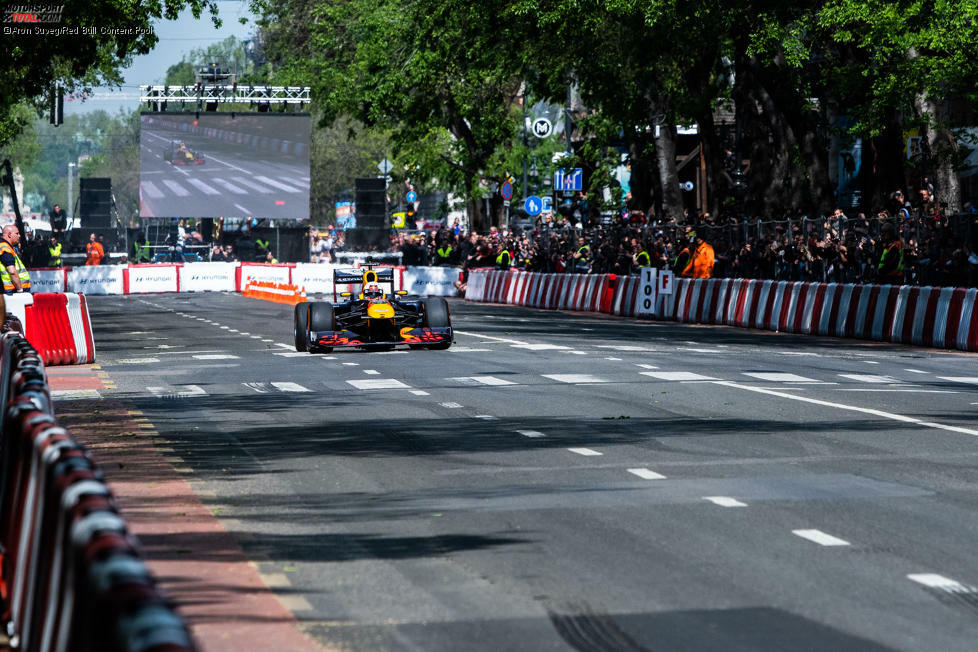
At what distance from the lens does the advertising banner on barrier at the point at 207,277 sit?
59156mm

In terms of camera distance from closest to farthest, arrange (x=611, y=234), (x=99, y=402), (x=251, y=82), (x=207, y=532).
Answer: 1. (x=207, y=532)
2. (x=99, y=402)
3. (x=611, y=234)
4. (x=251, y=82)

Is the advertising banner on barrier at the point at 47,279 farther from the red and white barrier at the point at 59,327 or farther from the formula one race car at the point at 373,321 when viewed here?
the red and white barrier at the point at 59,327

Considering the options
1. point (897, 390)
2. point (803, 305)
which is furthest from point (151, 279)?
point (897, 390)

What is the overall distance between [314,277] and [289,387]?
120 ft

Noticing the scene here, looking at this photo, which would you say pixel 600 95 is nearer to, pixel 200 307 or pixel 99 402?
pixel 200 307

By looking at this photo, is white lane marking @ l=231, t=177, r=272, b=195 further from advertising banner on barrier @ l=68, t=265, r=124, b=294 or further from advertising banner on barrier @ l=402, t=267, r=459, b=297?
advertising banner on barrier @ l=402, t=267, r=459, b=297

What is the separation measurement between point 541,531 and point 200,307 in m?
35.9

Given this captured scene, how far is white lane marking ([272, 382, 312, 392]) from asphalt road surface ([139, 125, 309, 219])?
4264 centimetres

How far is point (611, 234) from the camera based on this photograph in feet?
141

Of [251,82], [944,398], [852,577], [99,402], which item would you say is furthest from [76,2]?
[251,82]

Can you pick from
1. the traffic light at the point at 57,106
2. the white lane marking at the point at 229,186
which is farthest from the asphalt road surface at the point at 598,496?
the white lane marking at the point at 229,186

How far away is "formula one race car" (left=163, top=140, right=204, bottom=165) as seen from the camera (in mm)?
60469

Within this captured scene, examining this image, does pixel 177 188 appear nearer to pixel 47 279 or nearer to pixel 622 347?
pixel 47 279

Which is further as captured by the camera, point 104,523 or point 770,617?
point 770,617
